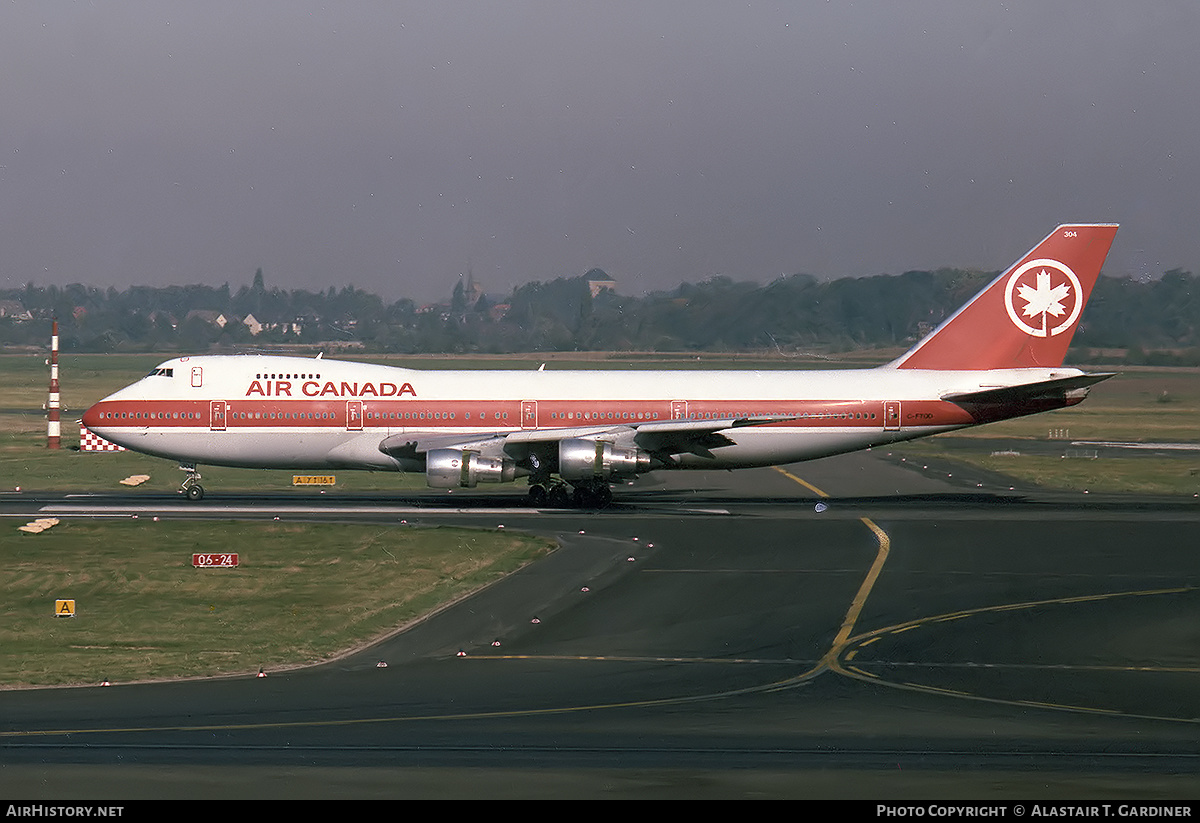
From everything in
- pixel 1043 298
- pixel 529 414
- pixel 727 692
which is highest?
pixel 1043 298

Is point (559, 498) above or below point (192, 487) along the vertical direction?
below

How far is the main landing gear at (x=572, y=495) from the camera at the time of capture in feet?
156

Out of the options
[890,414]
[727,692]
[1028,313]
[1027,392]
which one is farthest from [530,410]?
[727,692]

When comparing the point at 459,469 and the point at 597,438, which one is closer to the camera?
the point at 459,469

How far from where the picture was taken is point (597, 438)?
46000mm

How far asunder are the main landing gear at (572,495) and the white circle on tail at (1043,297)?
16.5 meters

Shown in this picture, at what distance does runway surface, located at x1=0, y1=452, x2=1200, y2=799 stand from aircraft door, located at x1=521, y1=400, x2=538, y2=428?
28.0 ft

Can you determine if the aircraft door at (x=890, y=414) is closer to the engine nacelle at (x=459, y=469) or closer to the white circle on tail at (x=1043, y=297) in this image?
the white circle on tail at (x=1043, y=297)

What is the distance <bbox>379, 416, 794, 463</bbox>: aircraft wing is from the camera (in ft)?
152

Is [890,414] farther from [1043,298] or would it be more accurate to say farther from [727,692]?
[727,692]

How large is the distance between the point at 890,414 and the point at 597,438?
10.8 metres

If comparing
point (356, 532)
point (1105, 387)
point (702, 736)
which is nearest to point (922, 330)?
point (1105, 387)

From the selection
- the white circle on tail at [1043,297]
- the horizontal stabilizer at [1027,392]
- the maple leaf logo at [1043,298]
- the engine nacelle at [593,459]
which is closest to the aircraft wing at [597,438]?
the engine nacelle at [593,459]

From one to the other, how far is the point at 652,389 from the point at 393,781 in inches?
1339
